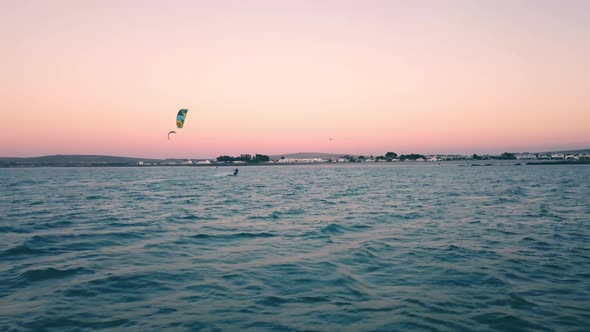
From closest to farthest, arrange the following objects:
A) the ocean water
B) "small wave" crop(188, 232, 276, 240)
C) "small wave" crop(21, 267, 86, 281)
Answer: the ocean water
"small wave" crop(21, 267, 86, 281)
"small wave" crop(188, 232, 276, 240)

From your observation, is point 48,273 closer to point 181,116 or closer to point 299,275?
point 299,275

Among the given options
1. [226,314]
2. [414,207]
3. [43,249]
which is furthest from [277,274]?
[414,207]

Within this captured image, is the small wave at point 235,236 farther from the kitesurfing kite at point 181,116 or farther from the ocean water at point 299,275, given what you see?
the kitesurfing kite at point 181,116

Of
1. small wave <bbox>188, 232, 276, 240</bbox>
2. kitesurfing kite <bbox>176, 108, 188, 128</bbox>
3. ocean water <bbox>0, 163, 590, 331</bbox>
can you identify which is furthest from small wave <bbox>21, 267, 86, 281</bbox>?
kitesurfing kite <bbox>176, 108, 188, 128</bbox>

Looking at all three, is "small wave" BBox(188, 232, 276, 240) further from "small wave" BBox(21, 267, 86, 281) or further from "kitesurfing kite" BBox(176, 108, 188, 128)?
"kitesurfing kite" BBox(176, 108, 188, 128)

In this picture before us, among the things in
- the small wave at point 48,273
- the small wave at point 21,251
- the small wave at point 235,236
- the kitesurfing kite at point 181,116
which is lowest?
the small wave at point 235,236

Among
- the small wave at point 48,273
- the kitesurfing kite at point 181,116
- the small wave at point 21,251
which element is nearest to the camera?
the small wave at point 48,273

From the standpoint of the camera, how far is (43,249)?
53.0ft

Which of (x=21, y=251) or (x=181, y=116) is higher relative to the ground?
(x=181, y=116)

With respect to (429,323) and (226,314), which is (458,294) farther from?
(226,314)

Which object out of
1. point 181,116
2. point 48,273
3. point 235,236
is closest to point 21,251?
point 48,273

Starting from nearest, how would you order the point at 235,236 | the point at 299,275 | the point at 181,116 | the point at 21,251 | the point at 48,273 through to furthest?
the point at 299,275 < the point at 48,273 < the point at 21,251 < the point at 235,236 < the point at 181,116

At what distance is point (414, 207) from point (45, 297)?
26.1 meters

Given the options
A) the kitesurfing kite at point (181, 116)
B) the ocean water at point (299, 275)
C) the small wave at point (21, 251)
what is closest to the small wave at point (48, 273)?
the ocean water at point (299, 275)
